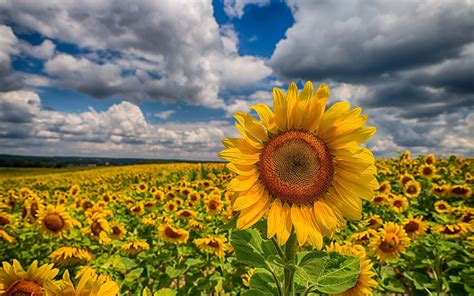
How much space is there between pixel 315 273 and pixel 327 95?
0.84m

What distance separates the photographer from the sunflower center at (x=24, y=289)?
72.0 inches

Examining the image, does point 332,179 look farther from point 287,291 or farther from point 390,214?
point 390,214

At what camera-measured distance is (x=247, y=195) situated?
152cm

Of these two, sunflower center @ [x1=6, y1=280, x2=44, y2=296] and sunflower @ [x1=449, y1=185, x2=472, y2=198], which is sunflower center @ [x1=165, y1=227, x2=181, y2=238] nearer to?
sunflower center @ [x1=6, y1=280, x2=44, y2=296]

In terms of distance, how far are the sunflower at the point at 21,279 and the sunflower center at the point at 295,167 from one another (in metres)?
1.51

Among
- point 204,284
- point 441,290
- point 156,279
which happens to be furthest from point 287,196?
point 441,290

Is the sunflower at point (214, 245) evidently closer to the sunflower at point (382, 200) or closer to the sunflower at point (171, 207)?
the sunflower at point (171, 207)

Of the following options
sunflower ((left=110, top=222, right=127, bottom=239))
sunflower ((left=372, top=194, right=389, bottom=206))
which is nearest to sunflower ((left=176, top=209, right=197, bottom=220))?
sunflower ((left=110, top=222, right=127, bottom=239))

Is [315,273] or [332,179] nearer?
[315,273]

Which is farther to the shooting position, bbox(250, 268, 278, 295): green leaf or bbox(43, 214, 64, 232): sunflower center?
bbox(43, 214, 64, 232): sunflower center

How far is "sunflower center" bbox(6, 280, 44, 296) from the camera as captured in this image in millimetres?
1829

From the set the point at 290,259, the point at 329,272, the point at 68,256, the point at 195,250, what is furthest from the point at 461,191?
the point at 68,256

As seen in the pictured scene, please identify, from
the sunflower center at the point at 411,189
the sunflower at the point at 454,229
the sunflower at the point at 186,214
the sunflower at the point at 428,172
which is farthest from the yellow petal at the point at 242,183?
the sunflower at the point at 428,172

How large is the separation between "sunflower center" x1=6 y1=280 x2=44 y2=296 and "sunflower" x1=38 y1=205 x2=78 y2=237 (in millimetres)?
3357
